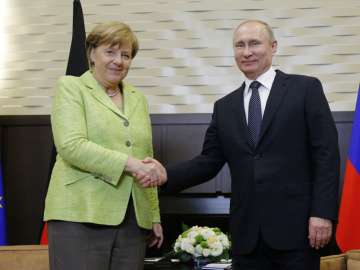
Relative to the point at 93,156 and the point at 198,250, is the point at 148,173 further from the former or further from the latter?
the point at 198,250

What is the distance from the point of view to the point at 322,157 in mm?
2715

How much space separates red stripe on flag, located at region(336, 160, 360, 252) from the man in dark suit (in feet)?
4.83

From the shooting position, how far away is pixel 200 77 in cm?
510

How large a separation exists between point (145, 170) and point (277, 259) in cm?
69

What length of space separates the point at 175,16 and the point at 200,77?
54 cm

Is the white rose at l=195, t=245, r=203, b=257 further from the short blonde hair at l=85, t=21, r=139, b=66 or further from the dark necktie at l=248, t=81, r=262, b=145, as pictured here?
the short blonde hair at l=85, t=21, r=139, b=66

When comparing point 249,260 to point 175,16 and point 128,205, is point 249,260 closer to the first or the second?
point 128,205

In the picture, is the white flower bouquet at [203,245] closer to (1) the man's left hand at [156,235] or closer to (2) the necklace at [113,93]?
(1) the man's left hand at [156,235]

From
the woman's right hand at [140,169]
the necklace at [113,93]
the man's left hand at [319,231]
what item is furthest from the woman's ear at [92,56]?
the man's left hand at [319,231]

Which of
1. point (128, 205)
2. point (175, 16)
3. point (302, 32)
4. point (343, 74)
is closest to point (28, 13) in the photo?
point (175, 16)

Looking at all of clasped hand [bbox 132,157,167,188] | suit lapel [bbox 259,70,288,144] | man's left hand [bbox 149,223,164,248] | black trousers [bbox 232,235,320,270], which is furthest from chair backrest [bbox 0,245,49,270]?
suit lapel [bbox 259,70,288,144]

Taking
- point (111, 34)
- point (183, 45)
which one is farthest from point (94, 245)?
point (183, 45)

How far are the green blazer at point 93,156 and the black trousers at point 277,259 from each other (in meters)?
0.47

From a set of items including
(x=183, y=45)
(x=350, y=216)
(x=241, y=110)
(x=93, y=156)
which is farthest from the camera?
(x=183, y=45)
